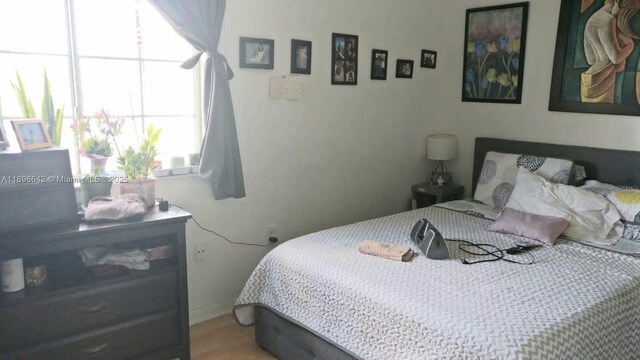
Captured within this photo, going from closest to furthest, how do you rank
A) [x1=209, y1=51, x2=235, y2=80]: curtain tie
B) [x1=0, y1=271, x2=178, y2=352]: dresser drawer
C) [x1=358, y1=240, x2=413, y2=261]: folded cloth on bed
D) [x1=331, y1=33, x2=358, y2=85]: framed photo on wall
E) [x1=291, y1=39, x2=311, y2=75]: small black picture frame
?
[x1=0, y1=271, x2=178, y2=352]: dresser drawer < [x1=358, y1=240, x2=413, y2=261]: folded cloth on bed < [x1=209, y1=51, x2=235, y2=80]: curtain tie < [x1=291, y1=39, x2=311, y2=75]: small black picture frame < [x1=331, y1=33, x2=358, y2=85]: framed photo on wall

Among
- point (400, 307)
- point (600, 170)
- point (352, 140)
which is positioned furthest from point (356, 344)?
point (600, 170)

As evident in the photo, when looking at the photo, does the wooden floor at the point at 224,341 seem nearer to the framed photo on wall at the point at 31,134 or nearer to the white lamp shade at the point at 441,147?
the framed photo on wall at the point at 31,134

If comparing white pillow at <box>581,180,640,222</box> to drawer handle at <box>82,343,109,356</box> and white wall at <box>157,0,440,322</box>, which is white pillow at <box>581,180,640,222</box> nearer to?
white wall at <box>157,0,440,322</box>

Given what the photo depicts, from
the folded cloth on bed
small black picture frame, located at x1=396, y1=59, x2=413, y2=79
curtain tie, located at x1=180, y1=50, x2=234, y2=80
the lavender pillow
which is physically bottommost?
the folded cloth on bed

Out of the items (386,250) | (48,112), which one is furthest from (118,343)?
(386,250)

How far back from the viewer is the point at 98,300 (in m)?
2.15

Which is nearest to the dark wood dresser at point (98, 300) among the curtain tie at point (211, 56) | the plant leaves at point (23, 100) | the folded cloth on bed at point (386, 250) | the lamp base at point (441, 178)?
the plant leaves at point (23, 100)

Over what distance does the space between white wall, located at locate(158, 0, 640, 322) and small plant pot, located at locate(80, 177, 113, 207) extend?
37 cm

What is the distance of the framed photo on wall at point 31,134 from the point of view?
200 centimetres

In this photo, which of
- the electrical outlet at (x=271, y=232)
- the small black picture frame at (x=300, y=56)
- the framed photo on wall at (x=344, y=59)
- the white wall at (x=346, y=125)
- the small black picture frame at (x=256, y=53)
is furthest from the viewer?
the framed photo on wall at (x=344, y=59)

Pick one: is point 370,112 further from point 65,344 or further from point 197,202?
point 65,344

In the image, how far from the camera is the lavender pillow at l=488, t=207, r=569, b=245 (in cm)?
264

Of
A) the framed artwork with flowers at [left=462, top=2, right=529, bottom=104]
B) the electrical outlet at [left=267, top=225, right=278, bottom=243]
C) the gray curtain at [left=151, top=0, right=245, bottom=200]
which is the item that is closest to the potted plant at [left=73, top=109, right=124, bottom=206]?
the gray curtain at [left=151, top=0, right=245, bottom=200]

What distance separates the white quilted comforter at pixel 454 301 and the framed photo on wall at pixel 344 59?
1.23 m
